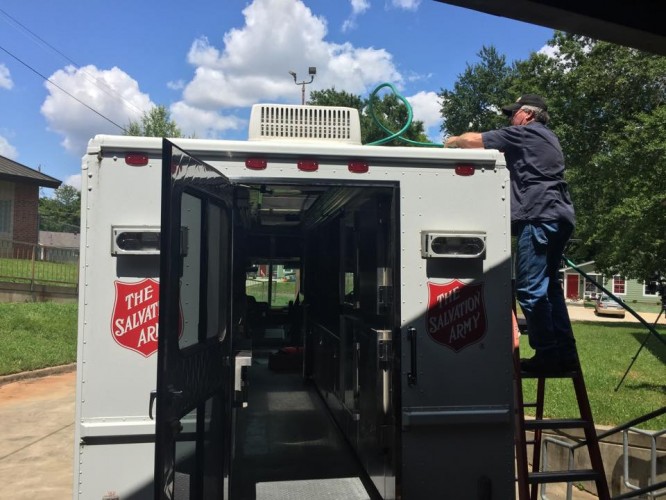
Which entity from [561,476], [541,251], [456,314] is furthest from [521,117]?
[561,476]

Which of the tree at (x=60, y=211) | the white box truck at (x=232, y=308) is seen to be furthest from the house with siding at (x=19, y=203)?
the tree at (x=60, y=211)

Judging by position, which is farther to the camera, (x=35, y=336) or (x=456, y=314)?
(x=35, y=336)

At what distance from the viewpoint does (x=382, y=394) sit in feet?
12.5

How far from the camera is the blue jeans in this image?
10.9 ft

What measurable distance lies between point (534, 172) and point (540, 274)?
0.62 m

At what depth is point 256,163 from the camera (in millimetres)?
3357

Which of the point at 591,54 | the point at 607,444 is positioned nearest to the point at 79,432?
the point at 607,444

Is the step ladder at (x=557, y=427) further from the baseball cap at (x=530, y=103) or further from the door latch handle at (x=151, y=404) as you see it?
the door latch handle at (x=151, y=404)

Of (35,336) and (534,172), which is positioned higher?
(534,172)

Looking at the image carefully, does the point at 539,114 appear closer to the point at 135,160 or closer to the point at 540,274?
the point at 540,274

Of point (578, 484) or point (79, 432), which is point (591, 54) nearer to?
point (578, 484)

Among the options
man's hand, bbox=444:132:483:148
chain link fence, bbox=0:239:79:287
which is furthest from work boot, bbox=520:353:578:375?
chain link fence, bbox=0:239:79:287

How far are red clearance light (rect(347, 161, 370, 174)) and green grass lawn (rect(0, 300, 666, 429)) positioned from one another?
16.0ft

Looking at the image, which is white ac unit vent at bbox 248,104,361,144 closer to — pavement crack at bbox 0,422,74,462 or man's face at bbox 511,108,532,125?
man's face at bbox 511,108,532,125
